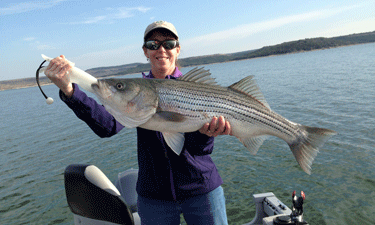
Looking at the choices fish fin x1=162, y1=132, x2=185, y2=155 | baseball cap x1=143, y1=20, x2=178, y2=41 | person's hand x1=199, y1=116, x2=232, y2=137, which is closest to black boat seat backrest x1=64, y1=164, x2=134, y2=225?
fish fin x1=162, y1=132, x2=185, y2=155

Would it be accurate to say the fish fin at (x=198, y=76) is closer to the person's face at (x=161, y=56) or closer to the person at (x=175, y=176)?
the person's face at (x=161, y=56)

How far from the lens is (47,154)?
1708 cm

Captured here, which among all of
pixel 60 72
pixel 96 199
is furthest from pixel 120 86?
pixel 96 199

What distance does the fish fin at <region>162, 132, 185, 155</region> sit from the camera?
3.29 metres

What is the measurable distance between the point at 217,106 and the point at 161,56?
1.10 m

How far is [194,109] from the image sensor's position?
3529 mm

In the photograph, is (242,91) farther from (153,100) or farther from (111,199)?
(111,199)

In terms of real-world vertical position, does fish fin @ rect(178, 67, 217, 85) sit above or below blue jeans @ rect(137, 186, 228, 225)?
above

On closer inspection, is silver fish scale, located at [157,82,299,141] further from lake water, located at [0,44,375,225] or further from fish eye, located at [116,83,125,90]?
lake water, located at [0,44,375,225]

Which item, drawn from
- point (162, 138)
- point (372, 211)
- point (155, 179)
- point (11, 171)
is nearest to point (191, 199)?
point (155, 179)

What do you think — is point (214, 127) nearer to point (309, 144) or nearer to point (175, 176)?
point (175, 176)

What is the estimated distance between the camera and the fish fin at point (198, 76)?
3.67 metres

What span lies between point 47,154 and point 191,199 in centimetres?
1665

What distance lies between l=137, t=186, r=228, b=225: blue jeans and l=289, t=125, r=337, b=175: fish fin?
4.96ft
